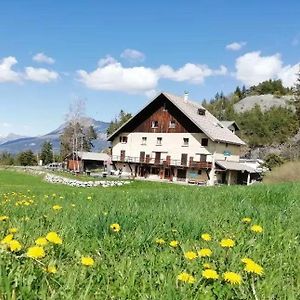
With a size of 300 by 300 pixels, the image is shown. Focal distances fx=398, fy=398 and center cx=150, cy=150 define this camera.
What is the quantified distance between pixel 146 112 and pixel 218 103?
110293 mm

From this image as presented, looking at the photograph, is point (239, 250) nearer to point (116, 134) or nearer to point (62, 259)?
point (62, 259)

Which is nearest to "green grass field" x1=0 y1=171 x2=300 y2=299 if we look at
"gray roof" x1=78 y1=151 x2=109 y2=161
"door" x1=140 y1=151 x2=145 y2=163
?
"door" x1=140 y1=151 x2=145 y2=163

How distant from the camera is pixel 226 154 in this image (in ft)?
202

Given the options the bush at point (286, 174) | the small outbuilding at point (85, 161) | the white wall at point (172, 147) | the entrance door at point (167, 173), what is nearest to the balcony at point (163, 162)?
the white wall at point (172, 147)

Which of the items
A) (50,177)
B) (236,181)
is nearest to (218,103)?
(236,181)

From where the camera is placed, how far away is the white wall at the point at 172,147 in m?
59.4

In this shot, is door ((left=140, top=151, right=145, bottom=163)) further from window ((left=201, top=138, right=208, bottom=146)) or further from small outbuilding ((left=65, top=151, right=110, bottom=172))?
small outbuilding ((left=65, top=151, right=110, bottom=172))

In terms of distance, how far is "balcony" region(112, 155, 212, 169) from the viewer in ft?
193

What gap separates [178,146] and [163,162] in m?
3.47

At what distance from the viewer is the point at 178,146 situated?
61469 millimetres

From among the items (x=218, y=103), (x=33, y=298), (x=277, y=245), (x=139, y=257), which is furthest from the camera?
(x=218, y=103)

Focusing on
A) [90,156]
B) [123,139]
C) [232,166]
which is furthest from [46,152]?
[232,166]

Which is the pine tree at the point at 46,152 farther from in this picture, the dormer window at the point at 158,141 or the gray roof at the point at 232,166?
the gray roof at the point at 232,166

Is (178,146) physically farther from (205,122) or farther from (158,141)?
(205,122)
